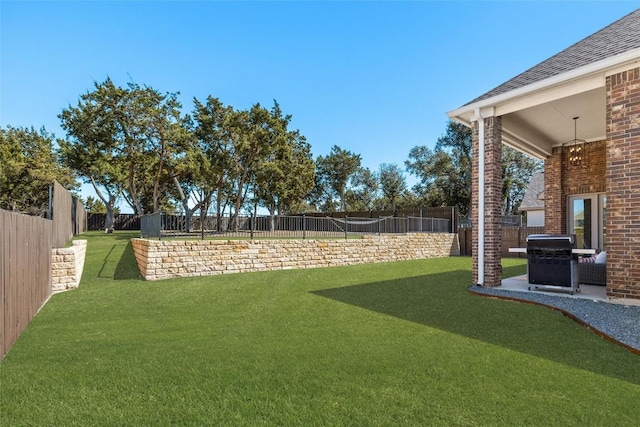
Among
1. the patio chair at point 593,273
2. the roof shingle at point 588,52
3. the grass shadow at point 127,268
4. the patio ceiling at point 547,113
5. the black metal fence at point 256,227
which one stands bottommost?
the grass shadow at point 127,268

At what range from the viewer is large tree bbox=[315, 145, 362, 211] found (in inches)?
1369

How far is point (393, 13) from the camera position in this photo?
11.0 m

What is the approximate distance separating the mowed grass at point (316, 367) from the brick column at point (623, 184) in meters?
1.61

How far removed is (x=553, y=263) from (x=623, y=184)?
175cm

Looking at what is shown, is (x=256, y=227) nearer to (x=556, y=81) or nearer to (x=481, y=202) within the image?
(x=481, y=202)

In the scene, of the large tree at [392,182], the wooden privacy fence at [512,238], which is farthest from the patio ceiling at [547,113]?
the large tree at [392,182]

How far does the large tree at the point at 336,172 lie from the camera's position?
114 feet

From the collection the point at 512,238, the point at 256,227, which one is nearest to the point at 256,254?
the point at 256,227

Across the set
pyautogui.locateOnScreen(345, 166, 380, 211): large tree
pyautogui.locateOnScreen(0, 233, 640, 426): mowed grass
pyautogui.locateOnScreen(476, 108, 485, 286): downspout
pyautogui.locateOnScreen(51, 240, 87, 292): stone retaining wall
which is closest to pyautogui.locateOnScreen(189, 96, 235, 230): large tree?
pyautogui.locateOnScreen(51, 240, 87, 292): stone retaining wall

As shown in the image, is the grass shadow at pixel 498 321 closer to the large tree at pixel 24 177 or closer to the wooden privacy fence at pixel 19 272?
the wooden privacy fence at pixel 19 272

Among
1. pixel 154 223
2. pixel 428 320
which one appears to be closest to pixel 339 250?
pixel 154 223

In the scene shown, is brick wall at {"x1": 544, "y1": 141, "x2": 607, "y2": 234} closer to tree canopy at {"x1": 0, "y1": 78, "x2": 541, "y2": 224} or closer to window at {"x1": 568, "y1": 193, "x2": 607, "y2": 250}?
window at {"x1": 568, "y1": 193, "x2": 607, "y2": 250}

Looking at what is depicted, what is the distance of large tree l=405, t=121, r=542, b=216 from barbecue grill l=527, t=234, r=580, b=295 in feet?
74.7

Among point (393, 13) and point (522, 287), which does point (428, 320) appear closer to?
point (522, 287)
